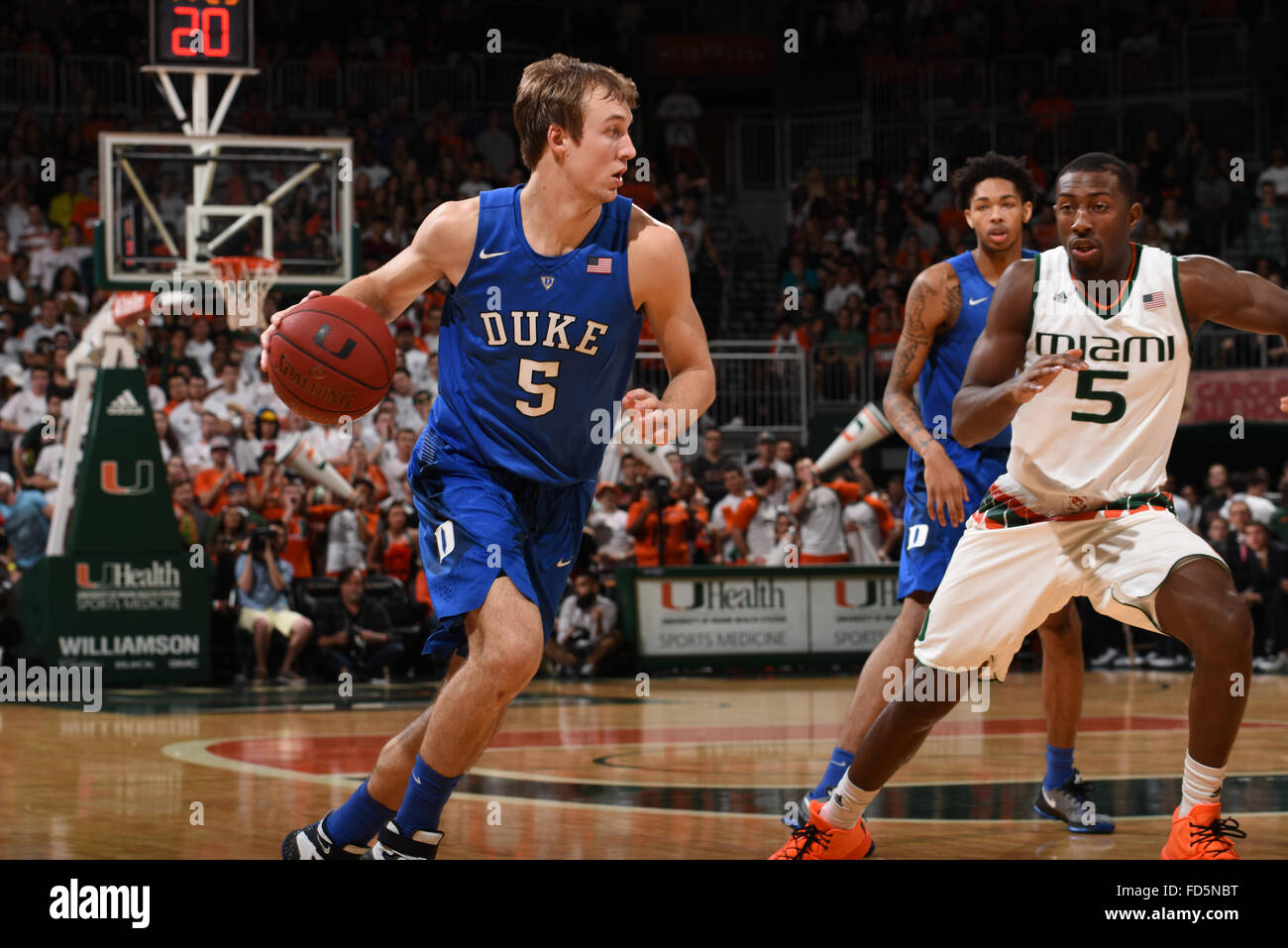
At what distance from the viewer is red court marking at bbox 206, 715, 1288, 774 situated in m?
8.59

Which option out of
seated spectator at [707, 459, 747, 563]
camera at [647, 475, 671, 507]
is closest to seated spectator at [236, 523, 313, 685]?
camera at [647, 475, 671, 507]

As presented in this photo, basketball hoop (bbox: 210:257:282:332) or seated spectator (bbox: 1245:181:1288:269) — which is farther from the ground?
seated spectator (bbox: 1245:181:1288:269)

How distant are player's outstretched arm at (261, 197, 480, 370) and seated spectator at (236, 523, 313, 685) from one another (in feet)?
31.2

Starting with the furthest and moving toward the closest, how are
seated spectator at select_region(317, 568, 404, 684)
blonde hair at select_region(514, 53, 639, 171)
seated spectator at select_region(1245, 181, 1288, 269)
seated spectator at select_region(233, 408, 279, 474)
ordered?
seated spectator at select_region(1245, 181, 1288, 269), seated spectator at select_region(233, 408, 279, 474), seated spectator at select_region(317, 568, 404, 684), blonde hair at select_region(514, 53, 639, 171)

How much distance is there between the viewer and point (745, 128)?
27.6m

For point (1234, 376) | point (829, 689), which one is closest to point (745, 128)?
point (1234, 376)

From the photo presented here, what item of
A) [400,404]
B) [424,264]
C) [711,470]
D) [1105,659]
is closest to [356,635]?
[400,404]

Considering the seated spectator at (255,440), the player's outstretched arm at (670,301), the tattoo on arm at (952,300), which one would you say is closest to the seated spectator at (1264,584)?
the seated spectator at (255,440)

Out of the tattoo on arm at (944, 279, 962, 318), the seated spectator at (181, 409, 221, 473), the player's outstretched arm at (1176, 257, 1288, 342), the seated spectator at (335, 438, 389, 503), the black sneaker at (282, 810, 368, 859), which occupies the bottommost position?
the black sneaker at (282, 810, 368, 859)

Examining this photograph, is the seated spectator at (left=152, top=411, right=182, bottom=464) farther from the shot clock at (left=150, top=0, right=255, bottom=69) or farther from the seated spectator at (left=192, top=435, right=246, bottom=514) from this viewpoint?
the shot clock at (left=150, top=0, right=255, bottom=69)

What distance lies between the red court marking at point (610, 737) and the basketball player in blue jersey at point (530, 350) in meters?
3.36

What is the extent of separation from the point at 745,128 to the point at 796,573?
13.3m

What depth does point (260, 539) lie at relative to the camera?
47.2 feet
